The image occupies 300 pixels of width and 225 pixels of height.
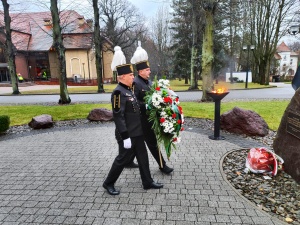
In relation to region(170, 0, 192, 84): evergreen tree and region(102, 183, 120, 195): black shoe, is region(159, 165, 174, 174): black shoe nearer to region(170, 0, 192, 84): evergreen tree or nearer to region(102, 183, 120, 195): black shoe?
region(102, 183, 120, 195): black shoe

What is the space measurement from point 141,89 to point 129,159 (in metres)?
1.36

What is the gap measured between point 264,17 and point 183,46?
12.5 m

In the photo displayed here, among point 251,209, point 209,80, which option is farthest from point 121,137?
point 209,80

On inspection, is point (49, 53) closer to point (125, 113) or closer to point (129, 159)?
point (125, 113)

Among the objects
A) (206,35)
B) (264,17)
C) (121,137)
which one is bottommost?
(121,137)

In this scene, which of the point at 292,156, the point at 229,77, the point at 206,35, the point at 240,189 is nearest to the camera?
the point at 240,189

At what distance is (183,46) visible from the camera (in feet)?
101

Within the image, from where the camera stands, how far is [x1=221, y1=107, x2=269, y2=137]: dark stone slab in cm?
744

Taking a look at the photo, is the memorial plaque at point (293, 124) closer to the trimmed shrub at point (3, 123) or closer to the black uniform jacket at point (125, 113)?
the black uniform jacket at point (125, 113)

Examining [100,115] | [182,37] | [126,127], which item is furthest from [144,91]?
[182,37]

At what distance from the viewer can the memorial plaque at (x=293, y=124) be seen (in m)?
4.64

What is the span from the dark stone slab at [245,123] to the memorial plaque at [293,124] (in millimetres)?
2477

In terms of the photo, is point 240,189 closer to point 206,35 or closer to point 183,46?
point 206,35

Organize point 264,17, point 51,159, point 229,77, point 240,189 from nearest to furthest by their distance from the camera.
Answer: point 240,189 < point 51,159 < point 264,17 < point 229,77
